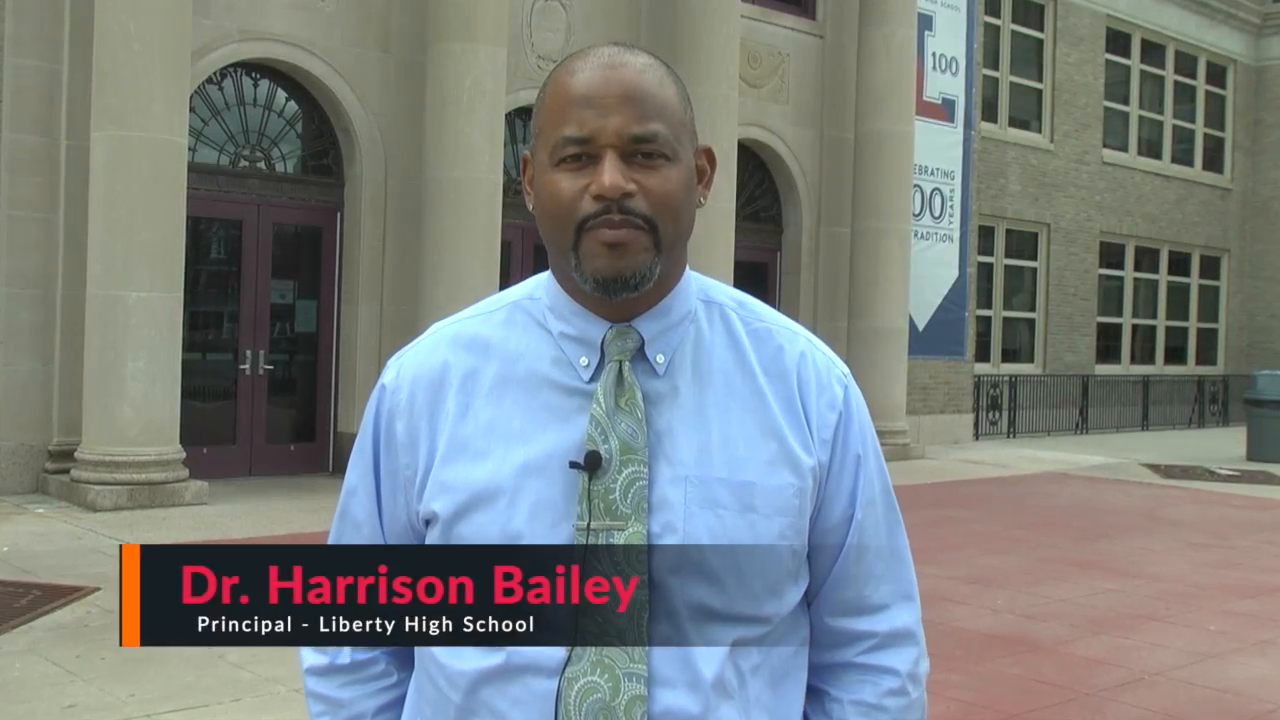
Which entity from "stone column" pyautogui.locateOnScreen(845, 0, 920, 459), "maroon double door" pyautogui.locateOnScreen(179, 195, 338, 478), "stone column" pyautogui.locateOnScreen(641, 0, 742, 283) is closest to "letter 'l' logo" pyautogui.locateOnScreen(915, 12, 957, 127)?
"stone column" pyautogui.locateOnScreen(845, 0, 920, 459)

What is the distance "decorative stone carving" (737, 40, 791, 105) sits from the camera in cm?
1611

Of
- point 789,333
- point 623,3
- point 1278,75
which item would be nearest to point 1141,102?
point 1278,75

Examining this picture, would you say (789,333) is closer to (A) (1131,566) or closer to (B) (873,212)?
(A) (1131,566)

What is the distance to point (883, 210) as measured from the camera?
1636cm

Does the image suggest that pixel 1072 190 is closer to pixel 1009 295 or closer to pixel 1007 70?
pixel 1009 295

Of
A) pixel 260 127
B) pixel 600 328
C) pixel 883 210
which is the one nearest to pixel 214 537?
pixel 260 127

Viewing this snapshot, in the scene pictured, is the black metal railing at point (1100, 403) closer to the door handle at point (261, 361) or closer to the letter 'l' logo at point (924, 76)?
the letter 'l' logo at point (924, 76)

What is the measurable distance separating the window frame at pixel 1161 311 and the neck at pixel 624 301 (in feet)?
73.6

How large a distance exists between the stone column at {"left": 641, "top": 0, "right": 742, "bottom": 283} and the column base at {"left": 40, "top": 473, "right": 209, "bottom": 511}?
594cm

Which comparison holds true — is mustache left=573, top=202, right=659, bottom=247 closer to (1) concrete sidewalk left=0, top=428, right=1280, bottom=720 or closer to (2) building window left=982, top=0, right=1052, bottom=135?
(1) concrete sidewalk left=0, top=428, right=1280, bottom=720

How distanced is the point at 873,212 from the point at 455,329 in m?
14.8

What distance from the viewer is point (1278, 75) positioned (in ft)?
86.8

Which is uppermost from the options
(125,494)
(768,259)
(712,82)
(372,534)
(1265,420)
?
(712,82)

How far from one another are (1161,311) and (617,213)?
25570 millimetres
